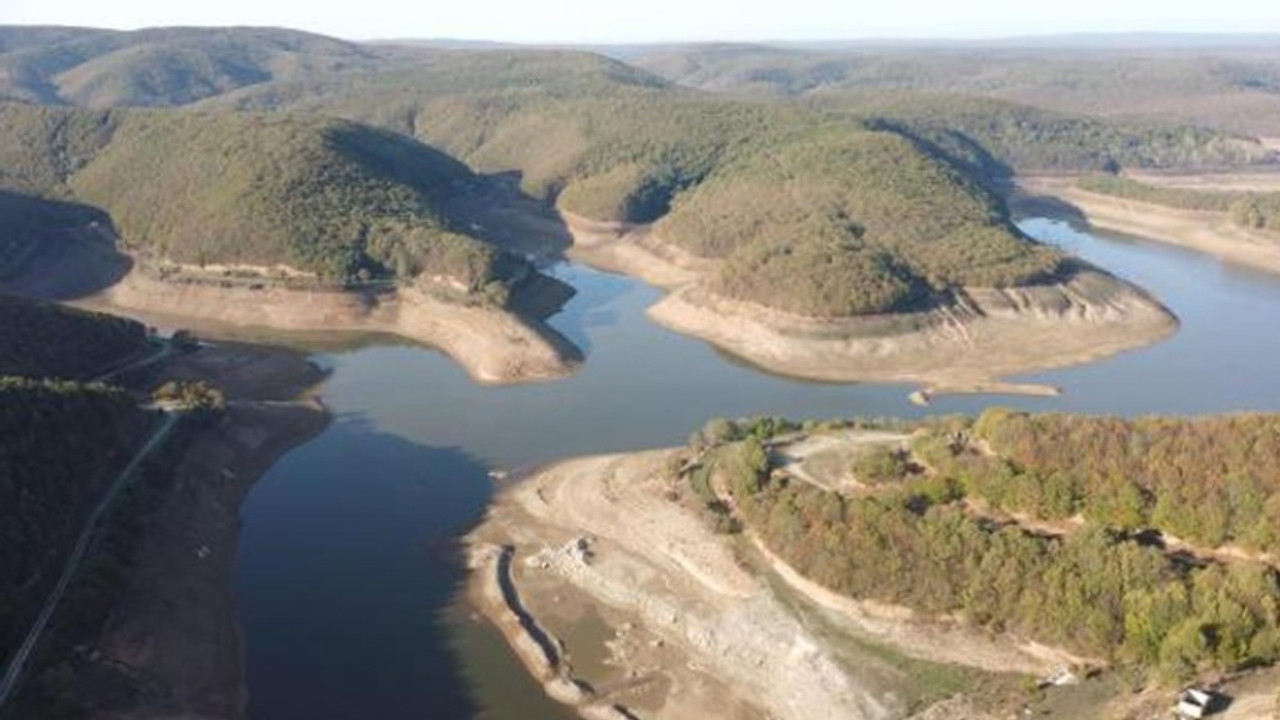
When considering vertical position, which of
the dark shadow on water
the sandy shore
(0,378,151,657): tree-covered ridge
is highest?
the sandy shore

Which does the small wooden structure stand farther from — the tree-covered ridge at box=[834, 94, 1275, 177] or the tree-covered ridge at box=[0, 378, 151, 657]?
the tree-covered ridge at box=[834, 94, 1275, 177]

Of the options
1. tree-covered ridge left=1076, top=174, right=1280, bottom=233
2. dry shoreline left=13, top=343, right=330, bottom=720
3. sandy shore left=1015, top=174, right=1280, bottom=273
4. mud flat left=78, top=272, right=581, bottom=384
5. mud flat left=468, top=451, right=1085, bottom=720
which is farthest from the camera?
tree-covered ridge left=1076, top=174, right=1280, bottom=233

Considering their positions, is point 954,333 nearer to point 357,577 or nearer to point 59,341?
point 357,577

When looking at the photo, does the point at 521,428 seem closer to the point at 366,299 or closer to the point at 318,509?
the point at 318,509

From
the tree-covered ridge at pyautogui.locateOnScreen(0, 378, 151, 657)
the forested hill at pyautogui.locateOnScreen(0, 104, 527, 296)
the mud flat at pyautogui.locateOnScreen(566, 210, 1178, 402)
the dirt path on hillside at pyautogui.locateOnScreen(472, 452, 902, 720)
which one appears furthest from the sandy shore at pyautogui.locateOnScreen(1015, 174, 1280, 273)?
the tree-covered ridge at pyautogui.locateOnScreen(0, 378, 151, 657)

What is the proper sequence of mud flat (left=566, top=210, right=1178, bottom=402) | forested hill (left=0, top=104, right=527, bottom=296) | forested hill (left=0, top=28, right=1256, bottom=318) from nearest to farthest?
mud flat (left=566, top=210, right=1178, bottom=402), forested hill (left=0, top=28, right=1256, bottom=318), forested hill (left=0, top=104, right=527, bottom=296)

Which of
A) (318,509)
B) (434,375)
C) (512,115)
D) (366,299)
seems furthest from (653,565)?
(512,115)

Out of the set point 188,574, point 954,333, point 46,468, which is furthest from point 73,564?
point 954,333

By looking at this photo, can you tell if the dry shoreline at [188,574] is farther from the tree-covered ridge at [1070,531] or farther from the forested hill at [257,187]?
the forested hill at [257,187]

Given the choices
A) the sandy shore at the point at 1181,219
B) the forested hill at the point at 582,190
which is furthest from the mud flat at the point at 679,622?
the sandy shore at the point at 1181,219
